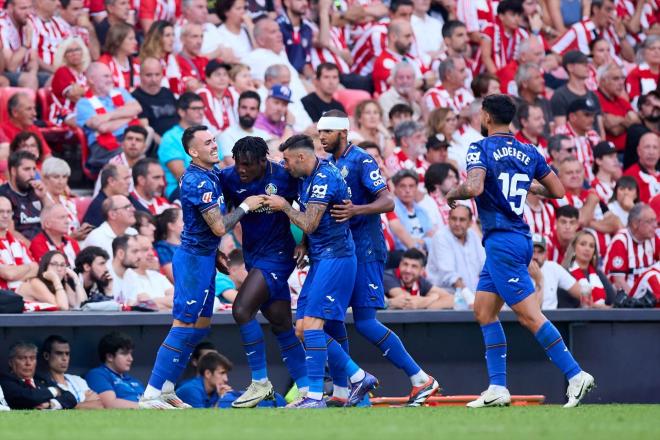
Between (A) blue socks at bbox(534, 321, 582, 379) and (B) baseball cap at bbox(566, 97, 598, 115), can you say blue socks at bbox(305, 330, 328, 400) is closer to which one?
(A) blue socks at bbox(534, 321, 582, 379)

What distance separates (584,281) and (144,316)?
5083mm

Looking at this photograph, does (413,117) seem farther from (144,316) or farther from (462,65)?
(144,316)

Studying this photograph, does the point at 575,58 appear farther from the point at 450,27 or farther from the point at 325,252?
the point at 325,252

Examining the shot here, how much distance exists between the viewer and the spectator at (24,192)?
14.5 m

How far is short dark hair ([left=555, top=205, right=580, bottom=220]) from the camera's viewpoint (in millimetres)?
16656

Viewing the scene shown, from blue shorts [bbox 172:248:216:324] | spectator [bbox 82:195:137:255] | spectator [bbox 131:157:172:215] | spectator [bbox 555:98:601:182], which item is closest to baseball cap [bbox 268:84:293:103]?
spectator [bbox 131:157:172:215]

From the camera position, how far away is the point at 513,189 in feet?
36.4

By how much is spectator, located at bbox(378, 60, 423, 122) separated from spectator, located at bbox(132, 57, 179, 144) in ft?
10.6

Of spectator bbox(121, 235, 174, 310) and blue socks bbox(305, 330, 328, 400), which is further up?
blue socks bbox(305, 330, 328, 400)

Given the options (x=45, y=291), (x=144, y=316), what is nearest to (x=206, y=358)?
(x=144, y=316)

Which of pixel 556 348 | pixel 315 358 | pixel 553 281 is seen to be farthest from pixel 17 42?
pixel 556 348

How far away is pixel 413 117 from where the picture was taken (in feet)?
62.5

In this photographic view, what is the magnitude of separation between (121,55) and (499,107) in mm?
7269

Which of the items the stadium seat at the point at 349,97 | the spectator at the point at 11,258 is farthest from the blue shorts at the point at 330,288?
the stadium seat at the point at 349,97
